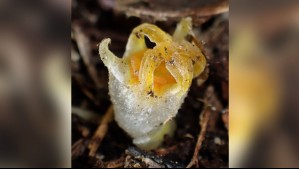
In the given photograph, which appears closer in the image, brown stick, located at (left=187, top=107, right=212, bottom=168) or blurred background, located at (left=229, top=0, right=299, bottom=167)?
blurred background, located at (left=229, top=0, right=299, bottom=167)

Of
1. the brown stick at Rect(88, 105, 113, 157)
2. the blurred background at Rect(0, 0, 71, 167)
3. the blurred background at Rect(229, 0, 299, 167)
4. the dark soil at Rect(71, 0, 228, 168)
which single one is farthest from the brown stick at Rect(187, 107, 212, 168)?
the blurred background at Rect(0, 0, 71, 167)

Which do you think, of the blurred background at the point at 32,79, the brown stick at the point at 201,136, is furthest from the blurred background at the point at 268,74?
the brown stick at the point at 201,136

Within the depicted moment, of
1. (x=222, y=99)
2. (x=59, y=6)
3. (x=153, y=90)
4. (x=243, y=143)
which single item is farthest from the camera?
(x=222, y=99)

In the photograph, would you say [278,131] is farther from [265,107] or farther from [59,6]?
[59,6]

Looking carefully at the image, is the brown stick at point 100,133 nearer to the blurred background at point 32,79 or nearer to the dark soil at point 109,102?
the dark soil at point 109,102

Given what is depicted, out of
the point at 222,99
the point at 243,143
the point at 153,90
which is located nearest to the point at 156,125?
the point at 153,90

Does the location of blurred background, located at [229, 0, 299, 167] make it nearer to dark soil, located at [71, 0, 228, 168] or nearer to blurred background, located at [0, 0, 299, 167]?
blurred background, located at [0, 0, 299, 167]
